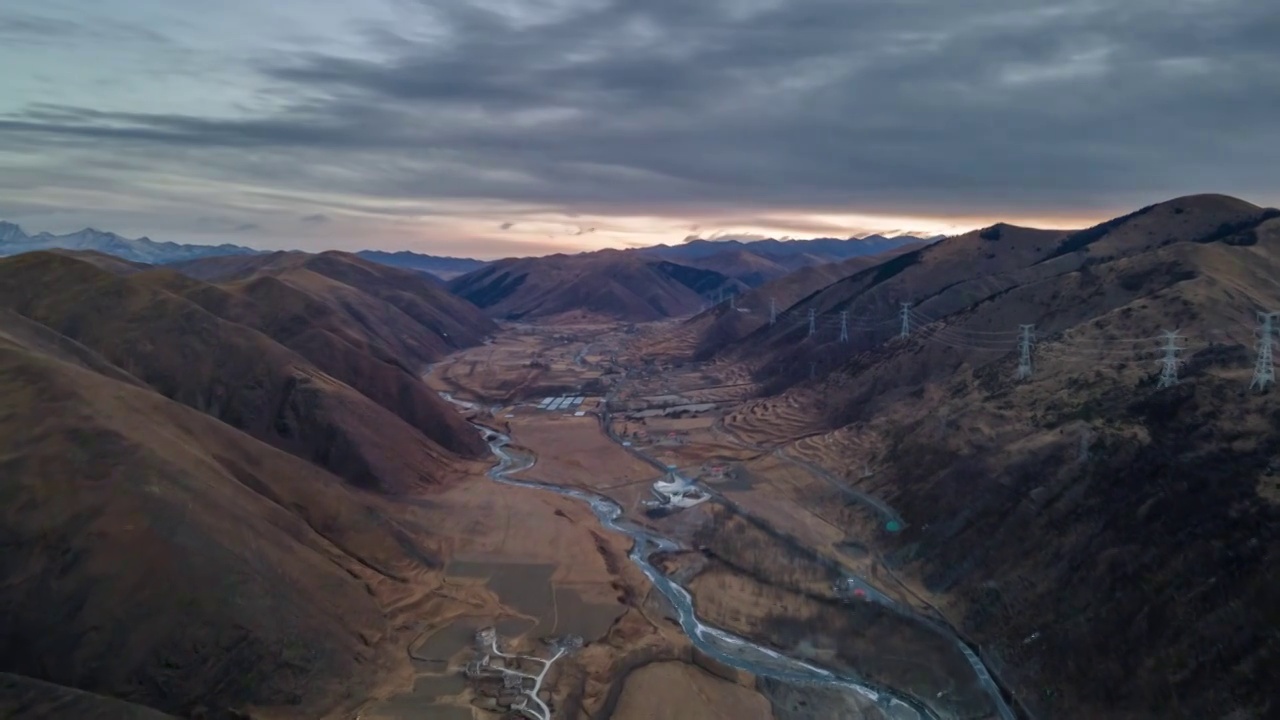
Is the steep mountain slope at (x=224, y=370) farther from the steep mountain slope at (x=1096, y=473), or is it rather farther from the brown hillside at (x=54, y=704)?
the steep mountain slope at (x=1096, y=473)

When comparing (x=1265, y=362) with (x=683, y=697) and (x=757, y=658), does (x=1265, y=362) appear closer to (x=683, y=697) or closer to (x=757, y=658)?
(x=757, y=658)

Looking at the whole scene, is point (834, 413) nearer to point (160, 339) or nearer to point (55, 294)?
point (160, 339)

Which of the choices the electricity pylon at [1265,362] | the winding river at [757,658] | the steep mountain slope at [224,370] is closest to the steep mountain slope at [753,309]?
the steep mountain slope at [224,370]

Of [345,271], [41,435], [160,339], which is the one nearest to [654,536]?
[41,435]

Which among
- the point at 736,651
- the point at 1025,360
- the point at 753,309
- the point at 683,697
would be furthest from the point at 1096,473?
the point at 753,309

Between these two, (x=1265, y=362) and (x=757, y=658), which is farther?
(x=1265, y=362)
